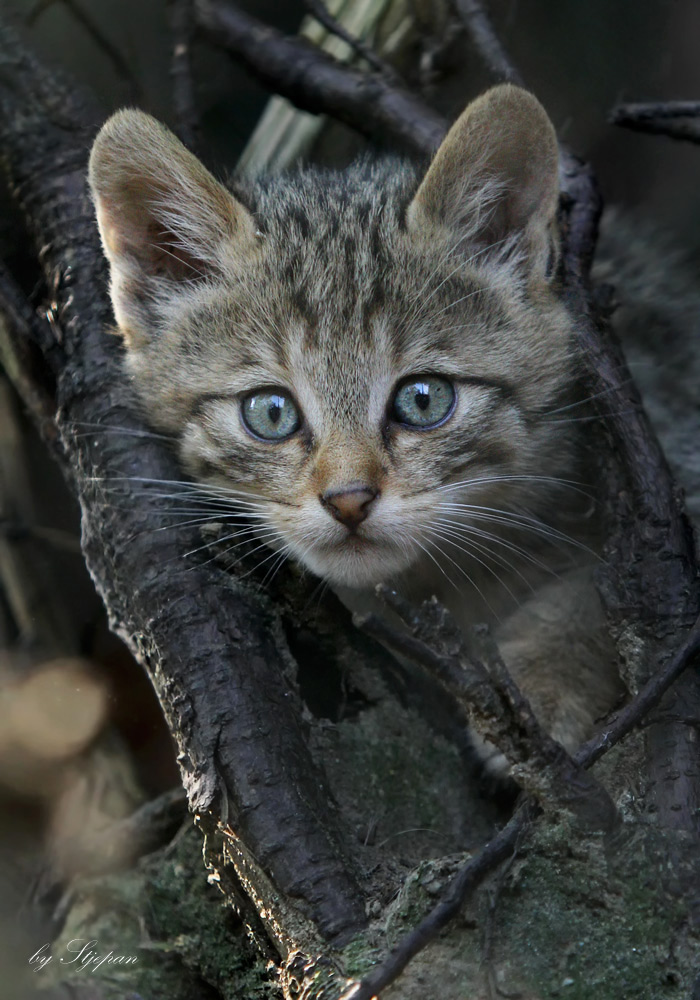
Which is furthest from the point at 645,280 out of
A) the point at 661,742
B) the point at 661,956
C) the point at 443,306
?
the point at 661,956

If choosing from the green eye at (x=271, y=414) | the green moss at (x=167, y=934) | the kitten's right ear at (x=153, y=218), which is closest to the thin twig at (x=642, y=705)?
the green moss at (x=167, y=934)

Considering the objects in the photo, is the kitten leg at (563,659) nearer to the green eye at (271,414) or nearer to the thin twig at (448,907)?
the thin twig at (448,907)

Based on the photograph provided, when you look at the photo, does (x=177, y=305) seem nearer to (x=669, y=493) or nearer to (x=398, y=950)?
(x=669, y=493)

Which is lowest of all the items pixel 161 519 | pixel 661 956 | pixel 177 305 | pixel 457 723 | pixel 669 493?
pixel 661 956

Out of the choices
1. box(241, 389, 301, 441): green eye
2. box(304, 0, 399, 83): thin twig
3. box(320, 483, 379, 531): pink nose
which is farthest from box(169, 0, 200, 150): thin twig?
box(320, 483, 379, 531): pink nose

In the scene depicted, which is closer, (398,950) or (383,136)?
(398,950)

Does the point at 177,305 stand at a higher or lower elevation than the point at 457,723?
higher

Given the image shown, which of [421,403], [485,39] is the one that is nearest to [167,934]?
[421,403]
